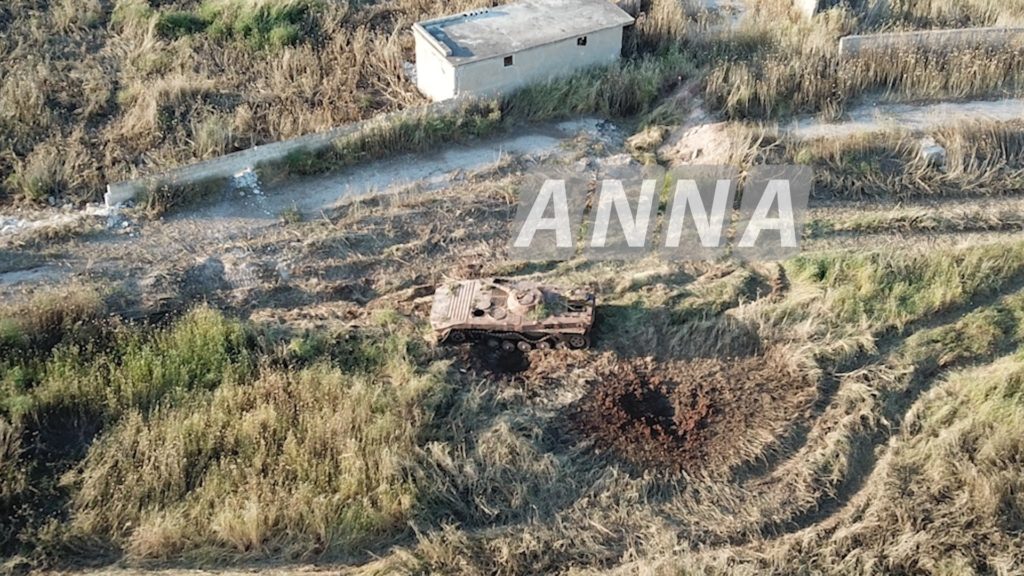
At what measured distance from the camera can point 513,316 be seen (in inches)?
441

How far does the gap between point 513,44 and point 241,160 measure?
4308mm

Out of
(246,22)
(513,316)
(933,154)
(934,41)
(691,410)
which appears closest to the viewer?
(691,410)

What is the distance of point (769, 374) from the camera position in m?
11.3

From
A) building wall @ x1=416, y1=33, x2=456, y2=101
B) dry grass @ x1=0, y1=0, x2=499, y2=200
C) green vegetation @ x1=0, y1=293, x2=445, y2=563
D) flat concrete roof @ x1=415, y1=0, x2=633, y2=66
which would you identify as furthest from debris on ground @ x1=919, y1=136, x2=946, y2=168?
green vegetation @ x1=0, y1=293, x2=445, y2=563

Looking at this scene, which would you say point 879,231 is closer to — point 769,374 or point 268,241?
point 769,374

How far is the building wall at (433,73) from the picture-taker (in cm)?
1439


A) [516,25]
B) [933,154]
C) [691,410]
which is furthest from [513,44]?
[691,410]

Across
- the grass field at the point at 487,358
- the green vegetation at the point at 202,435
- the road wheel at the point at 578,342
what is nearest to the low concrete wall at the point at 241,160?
the grass field at the point at 487,358

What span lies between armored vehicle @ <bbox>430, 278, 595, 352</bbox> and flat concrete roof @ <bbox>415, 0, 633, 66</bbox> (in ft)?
13.9

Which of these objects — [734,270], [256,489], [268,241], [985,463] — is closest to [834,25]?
[734,270]

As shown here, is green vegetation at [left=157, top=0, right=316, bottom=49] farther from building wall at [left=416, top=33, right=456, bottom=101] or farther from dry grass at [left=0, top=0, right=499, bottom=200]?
building wall at [left=416, top=33, right=456, bottom=101]

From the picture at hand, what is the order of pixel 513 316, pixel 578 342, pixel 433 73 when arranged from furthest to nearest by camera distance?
pixel 433 73
pixel 578 342
pixel 513 316

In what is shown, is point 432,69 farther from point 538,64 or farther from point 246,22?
point 246,22

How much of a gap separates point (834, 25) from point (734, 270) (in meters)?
6.15
